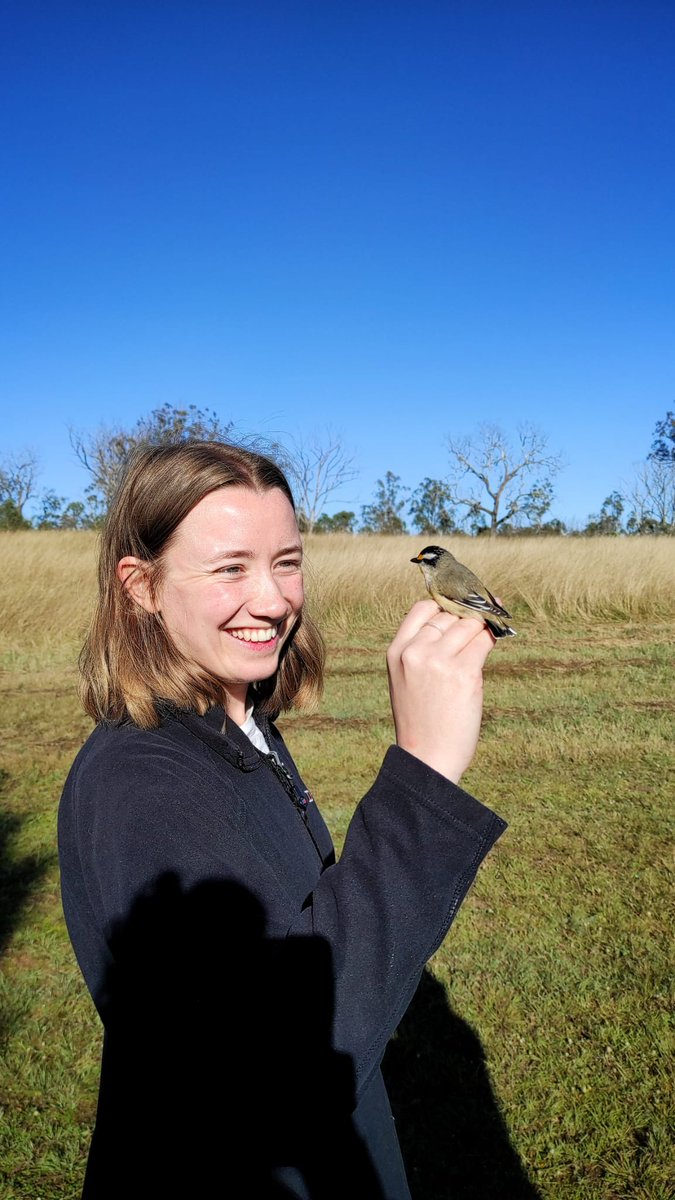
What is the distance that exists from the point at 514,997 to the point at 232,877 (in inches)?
139

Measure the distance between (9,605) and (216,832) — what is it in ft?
44.1

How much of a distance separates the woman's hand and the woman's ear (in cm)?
54

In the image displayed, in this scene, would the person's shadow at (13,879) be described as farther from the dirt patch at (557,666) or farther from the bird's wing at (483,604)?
the dirt patch at (557,666)

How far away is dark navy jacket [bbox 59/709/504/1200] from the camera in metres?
0.90

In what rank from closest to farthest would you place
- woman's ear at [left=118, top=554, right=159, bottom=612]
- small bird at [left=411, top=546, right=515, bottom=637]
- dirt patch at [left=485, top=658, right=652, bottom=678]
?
woman's ear at [left=118, top=554, right=159, bottom=612] → small bird at [left=411, top=546, right=515, bottom=637] → dirt patch at [left=485, top=658, right=652, bottom=678]

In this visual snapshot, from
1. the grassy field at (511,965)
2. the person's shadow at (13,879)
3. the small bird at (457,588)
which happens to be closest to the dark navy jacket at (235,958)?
the small bird at (457,588)

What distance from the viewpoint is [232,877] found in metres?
0.99

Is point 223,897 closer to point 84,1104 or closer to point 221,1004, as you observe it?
point 221,1004

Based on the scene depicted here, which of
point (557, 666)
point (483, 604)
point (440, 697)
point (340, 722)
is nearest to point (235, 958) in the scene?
point (440, 697)

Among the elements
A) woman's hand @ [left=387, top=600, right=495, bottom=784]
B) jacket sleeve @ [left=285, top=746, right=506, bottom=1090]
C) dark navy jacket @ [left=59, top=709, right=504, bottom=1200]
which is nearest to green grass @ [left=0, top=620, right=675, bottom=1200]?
dark navy jacket @ [left=59, top=709, right=504, bottom=1200]

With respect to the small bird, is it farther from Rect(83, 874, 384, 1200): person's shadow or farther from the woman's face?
Rect(83, 874, 384, 1200): person's shadow

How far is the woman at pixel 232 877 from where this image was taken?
910 millimetres

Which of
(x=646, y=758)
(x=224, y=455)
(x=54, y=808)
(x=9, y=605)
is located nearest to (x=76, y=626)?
(x=9, y=605)

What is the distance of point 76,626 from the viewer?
13.3m
